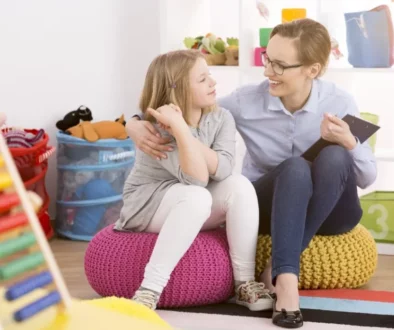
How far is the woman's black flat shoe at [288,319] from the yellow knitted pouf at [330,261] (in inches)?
11.5

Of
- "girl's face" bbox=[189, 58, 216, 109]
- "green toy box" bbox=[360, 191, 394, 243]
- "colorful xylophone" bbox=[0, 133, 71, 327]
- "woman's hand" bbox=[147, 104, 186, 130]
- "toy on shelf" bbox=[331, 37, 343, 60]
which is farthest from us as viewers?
"toy on shelf" bbox=[331, 37, 343, 60]

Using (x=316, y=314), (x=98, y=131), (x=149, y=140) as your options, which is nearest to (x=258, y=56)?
(x=98, y=131)

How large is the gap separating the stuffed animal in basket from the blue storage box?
0.03 meters

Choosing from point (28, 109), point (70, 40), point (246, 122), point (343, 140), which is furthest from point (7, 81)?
point (343, 140)

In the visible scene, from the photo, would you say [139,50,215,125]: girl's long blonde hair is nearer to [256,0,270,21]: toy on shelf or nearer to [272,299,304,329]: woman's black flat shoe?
[272,299,304,329]: woman's black flat shoe

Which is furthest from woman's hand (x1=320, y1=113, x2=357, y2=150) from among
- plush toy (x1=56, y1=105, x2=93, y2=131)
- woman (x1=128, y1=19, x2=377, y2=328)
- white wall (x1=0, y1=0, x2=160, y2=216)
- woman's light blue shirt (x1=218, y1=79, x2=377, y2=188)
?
white wall (x1=0, y1=0, x2=160, y2=216)

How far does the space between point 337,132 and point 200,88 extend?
1.29ft

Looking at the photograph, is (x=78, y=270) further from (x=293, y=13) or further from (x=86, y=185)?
(x=293, y=13)

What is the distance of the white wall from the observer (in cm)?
330

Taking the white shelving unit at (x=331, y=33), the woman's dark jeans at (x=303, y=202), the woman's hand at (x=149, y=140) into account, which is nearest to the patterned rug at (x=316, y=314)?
the woman's dark jeans at (x=303, y=202)

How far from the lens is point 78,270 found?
2.75 metres

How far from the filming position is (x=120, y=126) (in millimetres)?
3326

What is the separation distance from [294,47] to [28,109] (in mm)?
1331

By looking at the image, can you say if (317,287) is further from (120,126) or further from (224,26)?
(224,26)
